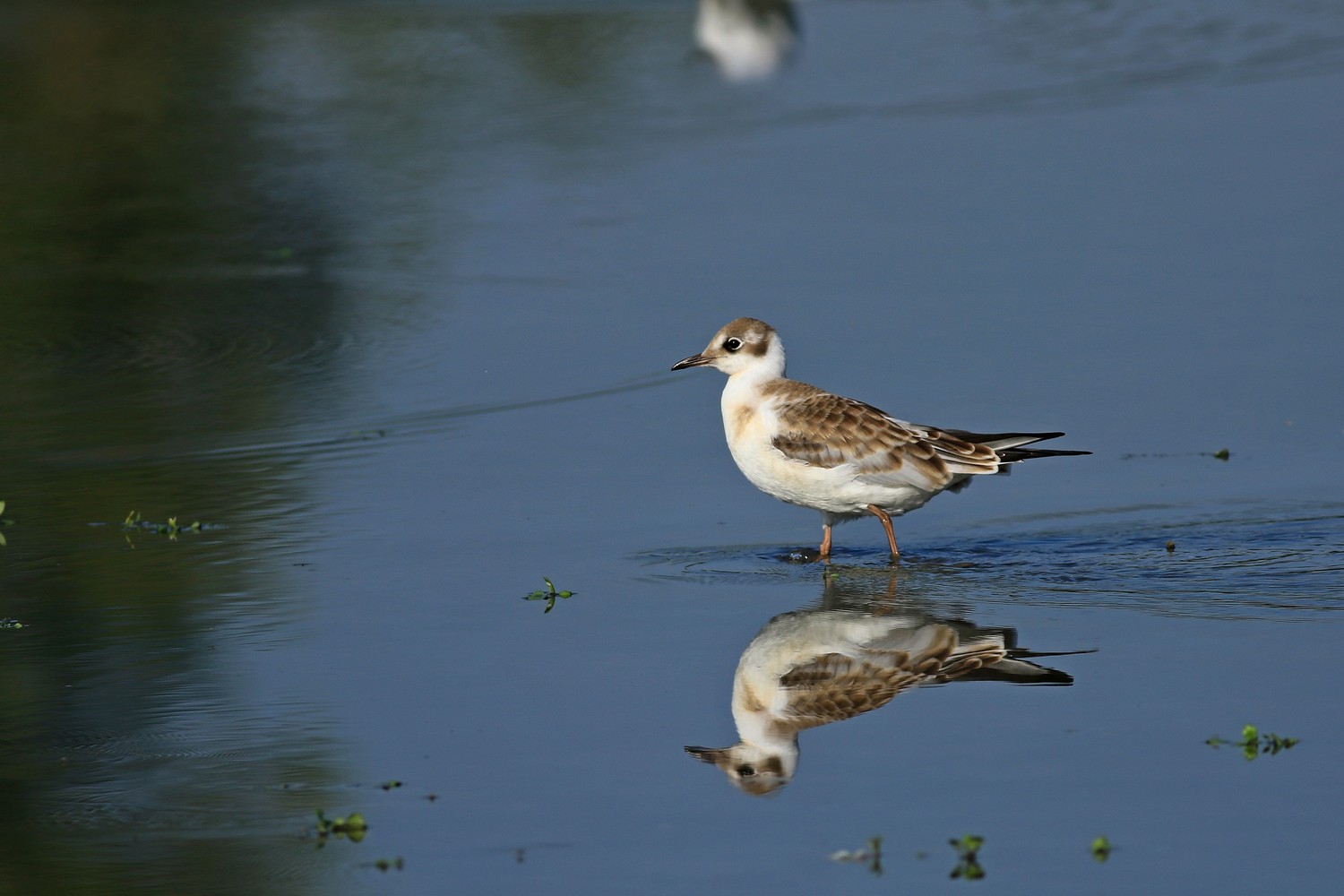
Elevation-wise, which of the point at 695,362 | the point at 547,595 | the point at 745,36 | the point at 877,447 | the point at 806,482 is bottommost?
the point at 547,595

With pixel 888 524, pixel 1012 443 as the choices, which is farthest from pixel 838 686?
pixel 1012 443

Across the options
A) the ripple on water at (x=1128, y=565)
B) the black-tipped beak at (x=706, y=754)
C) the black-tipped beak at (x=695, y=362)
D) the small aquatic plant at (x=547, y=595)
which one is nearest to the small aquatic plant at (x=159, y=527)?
the small aquatic plant at (x=547, y=595)

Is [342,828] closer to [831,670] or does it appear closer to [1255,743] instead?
[831,670]

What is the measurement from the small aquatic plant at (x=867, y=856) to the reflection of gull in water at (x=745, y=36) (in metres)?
20.4

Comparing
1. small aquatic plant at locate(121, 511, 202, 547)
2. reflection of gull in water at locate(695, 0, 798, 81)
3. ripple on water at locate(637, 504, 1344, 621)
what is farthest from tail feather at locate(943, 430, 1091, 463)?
reflection of gull in water at locate(695, 0, 798, 81)

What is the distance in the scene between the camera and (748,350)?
11.2m

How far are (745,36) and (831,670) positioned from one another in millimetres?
20400

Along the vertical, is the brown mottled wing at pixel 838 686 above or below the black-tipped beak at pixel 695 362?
below

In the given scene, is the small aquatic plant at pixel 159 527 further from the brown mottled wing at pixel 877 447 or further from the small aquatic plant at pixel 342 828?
the small aquatic plant at pixel 342 828

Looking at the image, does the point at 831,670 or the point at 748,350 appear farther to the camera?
the point at 748,350

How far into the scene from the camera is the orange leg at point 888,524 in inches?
407

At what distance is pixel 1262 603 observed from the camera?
9.12 metres

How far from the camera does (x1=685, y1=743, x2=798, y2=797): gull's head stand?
7.12 m

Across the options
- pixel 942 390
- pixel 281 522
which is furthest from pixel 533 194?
pixel 281 522
